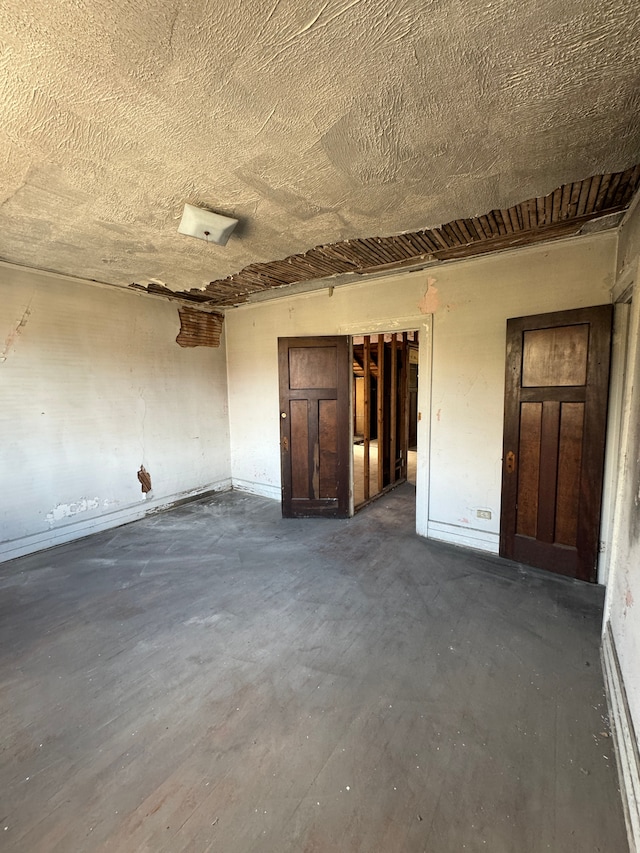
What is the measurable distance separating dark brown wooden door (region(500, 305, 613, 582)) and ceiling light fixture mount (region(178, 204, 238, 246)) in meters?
2.14

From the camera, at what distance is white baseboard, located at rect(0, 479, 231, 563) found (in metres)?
3.05

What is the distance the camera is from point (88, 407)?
347cm

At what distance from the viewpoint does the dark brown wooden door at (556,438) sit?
2467 millimetres

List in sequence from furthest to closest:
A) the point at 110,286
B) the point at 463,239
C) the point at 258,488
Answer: the point at 258,488
the point at 110,286
the point at 463,239

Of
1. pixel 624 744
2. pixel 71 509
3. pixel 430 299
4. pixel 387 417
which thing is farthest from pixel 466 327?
pixel 71 509

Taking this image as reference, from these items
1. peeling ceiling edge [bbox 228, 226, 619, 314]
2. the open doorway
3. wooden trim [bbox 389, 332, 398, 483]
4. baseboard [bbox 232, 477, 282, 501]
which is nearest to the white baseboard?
baseboard [bbox 232, 477, 282, 501]

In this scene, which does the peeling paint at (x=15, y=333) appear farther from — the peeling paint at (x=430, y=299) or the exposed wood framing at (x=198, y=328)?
the peeling paint at (x=430, y=299)

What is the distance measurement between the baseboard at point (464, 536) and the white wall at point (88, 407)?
2.90 m

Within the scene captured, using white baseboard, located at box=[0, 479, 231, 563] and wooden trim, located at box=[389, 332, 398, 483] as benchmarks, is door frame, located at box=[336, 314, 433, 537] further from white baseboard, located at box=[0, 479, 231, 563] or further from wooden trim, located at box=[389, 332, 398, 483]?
white baseboard, located at box=[0, 479, 231, 563]

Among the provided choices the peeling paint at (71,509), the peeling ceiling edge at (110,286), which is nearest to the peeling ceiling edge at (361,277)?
the peeling ceiling edge at (110,286)

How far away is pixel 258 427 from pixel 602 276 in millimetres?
3636

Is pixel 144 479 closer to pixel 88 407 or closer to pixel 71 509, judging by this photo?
pixel 71 509

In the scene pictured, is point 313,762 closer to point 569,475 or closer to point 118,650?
point 118,650

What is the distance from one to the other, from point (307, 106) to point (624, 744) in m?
2.61
